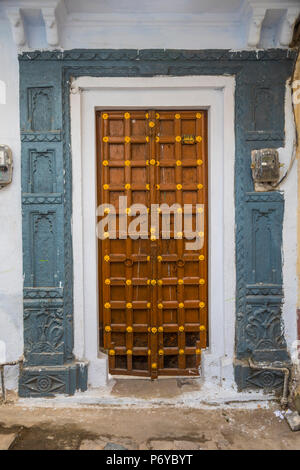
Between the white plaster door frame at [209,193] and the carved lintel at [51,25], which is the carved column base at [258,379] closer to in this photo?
the white plaster door frame at [209,193]

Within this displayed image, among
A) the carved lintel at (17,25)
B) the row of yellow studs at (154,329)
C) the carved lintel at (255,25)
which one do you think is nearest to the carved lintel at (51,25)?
the carved lintel at (17,25)

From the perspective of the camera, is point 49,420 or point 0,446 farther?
point 49,420

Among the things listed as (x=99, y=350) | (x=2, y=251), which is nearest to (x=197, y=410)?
(x=99, y=350)

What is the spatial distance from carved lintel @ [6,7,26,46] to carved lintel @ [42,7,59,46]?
196mm

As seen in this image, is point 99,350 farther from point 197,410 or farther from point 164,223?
point 164,223

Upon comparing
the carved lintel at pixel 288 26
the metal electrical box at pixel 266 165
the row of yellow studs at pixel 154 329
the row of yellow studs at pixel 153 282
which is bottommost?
the row of yellow studs at pixel 154 329

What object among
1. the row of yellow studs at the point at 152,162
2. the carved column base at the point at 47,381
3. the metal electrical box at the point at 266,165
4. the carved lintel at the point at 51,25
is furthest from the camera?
the row of yellow studs at the point at 152,162

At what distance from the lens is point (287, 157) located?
128 inches

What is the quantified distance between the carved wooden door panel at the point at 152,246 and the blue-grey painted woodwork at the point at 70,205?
0.32m

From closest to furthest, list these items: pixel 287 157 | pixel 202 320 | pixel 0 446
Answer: pixel 0 446 < pixel 287 157 < pixel 202 320

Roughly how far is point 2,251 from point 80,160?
39.9 inches

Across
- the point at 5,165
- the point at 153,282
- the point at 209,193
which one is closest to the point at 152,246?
the point at 153,282

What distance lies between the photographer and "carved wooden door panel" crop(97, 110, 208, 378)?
3400mm

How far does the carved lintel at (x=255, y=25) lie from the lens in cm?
302
